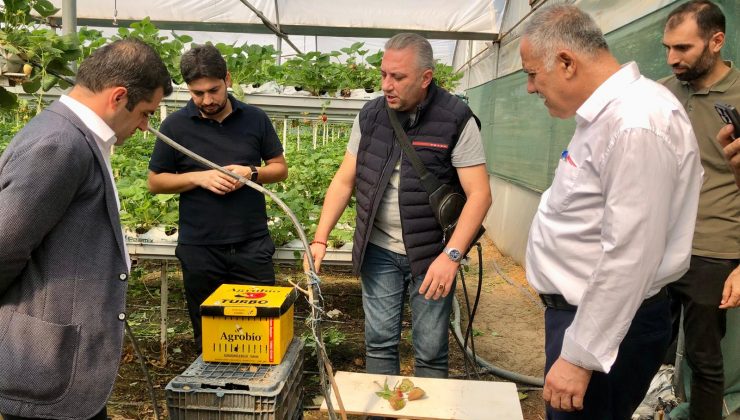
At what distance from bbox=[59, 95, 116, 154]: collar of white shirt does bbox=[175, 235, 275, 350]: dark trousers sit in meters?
1.36

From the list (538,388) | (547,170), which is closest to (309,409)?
(538,388)

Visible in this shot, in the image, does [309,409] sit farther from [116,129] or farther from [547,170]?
[547,170]

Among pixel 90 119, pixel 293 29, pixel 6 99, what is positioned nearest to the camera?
pixel 90 119

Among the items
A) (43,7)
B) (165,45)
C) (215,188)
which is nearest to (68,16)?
(43,7)

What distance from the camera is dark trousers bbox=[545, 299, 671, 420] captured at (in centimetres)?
166

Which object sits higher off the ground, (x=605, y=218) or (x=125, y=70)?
(x=125, y=70)

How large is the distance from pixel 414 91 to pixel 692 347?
1647mm

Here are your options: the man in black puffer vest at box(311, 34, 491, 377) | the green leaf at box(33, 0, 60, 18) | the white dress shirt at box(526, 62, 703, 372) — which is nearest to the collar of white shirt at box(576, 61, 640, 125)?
the white dress shirt at box(526, 62, 703, 372)

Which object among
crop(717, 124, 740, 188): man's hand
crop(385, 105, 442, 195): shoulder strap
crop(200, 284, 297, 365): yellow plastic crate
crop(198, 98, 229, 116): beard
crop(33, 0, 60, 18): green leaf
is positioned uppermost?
crop(33, 0, 60, 18): green leaf

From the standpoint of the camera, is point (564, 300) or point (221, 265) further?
point (221, 265)

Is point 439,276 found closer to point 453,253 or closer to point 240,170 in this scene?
point 453,253

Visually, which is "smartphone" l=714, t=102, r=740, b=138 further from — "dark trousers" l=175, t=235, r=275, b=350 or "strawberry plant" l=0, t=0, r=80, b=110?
"strawberry plant" l=0, t=0, r=80, b=110

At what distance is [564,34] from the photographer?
1544mm

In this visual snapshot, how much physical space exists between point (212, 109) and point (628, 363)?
6.81ft
